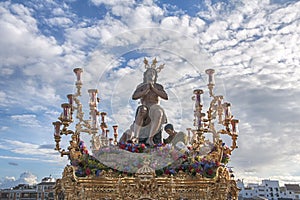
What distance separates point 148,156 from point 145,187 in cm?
101

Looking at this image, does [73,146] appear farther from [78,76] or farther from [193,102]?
[193,102]

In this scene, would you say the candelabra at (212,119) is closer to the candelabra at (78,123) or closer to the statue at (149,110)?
the statue at (149,110)

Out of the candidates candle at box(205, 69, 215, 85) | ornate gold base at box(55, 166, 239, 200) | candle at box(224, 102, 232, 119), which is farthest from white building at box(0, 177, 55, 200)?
candle at box(224, 102, 232, 119)

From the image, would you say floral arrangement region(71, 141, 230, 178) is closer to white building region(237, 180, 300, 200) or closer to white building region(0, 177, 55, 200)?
white building region(0, 177, 55, 200)

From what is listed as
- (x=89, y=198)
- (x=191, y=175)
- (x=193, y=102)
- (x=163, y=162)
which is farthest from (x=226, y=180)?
(x=89, y=198)

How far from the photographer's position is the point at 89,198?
26.2 ft

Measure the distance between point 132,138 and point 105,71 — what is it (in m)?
2.41

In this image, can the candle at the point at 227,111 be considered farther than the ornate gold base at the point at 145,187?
Yes

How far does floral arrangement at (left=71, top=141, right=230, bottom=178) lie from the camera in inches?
334

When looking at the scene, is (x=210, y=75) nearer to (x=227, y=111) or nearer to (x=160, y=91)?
(x=227, y=111)

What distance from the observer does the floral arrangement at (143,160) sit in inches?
334

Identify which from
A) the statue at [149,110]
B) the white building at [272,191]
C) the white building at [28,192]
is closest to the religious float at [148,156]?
the statue at [149,110]

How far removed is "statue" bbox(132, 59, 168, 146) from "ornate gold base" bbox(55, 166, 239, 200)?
2.30m

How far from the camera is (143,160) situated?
8625 mm
